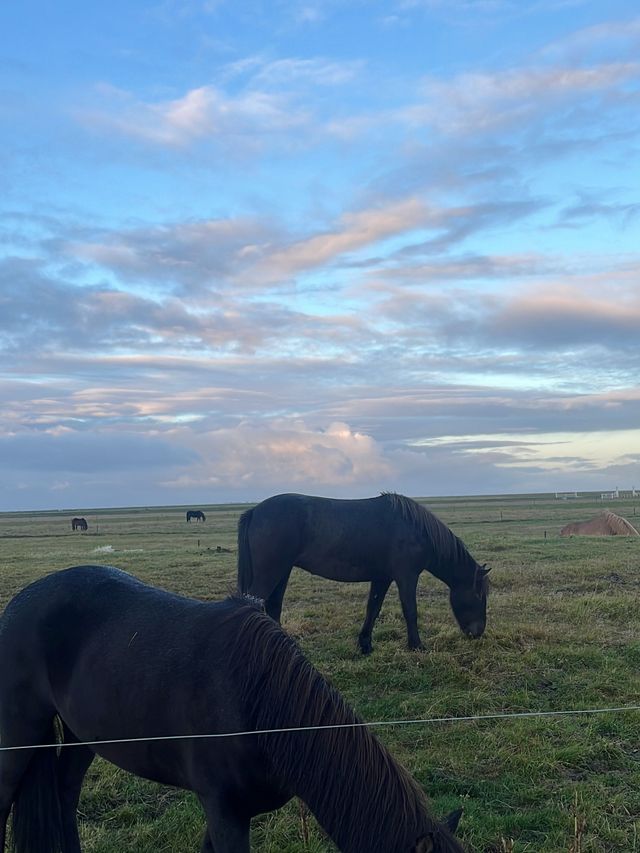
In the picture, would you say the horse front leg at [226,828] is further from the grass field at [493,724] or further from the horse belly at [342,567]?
the horse belly at [342,567]

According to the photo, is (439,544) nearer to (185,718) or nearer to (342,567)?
(342,567)

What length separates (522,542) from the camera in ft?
71.1

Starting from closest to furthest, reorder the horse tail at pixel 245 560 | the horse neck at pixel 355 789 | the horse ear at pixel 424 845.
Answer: the horse ear at pixel 424 845
the horse neck at pixel 355 789
the horse tail at pixel 245 560

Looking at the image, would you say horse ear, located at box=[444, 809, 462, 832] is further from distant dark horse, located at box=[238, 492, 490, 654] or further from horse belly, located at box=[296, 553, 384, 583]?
horse belly, located at box=[296, 553, 384, 583]

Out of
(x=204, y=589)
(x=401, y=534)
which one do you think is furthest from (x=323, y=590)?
(x=401, y=534)

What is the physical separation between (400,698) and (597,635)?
348 centimetres

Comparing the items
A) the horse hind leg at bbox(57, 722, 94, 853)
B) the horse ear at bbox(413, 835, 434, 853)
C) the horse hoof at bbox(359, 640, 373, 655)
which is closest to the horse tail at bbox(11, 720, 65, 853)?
the horse hind leg at bbox(57, 722, 94, 853)

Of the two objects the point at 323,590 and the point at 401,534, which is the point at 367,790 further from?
the point at 323,590

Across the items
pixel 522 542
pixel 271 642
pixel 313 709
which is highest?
pixel 271 642

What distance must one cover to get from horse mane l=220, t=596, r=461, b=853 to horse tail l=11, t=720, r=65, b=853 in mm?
1495

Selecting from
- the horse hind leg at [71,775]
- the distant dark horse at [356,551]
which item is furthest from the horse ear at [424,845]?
the distant dark horse at [356,551]

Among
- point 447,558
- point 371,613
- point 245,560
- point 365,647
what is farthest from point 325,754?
point 447,558

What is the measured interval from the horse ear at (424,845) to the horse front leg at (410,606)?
584cm

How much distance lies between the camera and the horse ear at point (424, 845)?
2664 millimetres
